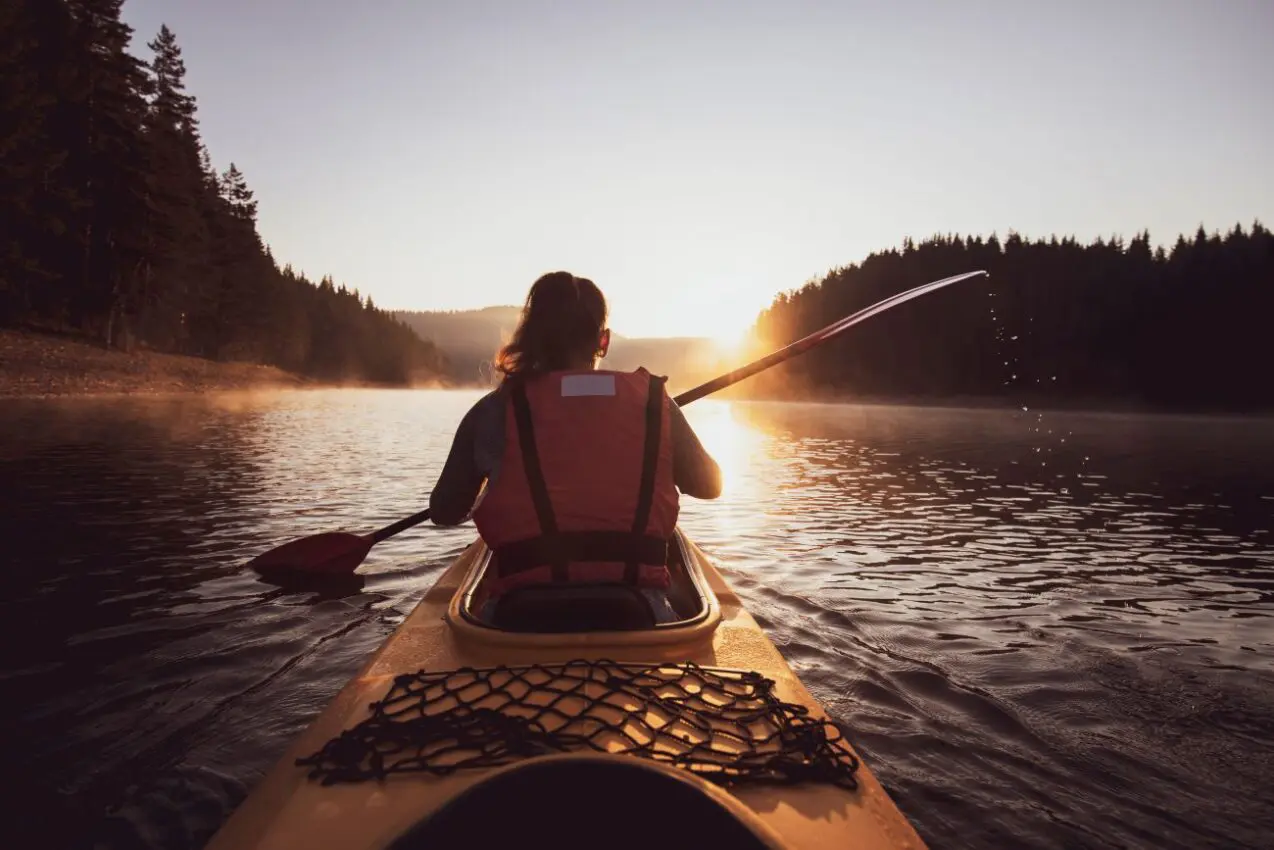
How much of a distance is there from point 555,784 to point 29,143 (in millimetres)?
41927

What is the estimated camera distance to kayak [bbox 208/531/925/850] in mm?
1343

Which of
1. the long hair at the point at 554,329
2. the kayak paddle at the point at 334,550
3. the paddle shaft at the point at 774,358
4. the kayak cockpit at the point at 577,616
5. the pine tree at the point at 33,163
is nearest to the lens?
the kayak cockpit at the point at 577,616

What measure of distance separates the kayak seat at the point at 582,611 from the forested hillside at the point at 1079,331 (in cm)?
5119

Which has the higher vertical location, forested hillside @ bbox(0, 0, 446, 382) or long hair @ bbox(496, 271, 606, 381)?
forested hillside @ bbox(0, 0, 446, 382)

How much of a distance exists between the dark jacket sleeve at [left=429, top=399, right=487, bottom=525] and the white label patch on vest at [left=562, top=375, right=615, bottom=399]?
1.25 feet

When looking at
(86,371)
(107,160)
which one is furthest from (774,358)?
(107,160)

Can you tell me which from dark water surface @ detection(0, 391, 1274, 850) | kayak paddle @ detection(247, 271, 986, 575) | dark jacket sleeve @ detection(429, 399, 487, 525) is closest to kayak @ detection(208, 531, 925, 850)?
dark jacket sleeve @ detection(429, 399, 487, 525)

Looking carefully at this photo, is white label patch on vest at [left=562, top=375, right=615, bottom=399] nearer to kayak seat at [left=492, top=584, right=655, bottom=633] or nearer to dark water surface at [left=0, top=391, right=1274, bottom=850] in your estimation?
kayak seat at [left=492, top=584, right=655, bottom=633]

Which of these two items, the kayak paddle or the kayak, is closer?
the kayak

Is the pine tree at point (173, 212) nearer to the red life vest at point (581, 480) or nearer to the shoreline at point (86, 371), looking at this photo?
the shoreline at point (86, 371)

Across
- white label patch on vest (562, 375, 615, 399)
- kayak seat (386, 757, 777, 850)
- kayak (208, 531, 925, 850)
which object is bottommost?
kayak (208, 531, 925, 850)

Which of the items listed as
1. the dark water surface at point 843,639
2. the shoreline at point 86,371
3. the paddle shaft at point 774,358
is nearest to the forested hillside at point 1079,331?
the dark water surface at point 843,639

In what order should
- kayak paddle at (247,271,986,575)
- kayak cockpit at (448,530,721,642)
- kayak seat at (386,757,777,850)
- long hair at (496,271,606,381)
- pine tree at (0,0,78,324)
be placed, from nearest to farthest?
kayak seat at (386,757,777,850) → kayak cockpit at (448,530,721,642) → long hair at (496,271,606,381) → kayak paddle at (247,271,986,575) → pine tree at (0,0,78,324)

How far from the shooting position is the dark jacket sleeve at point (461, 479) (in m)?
3.07
